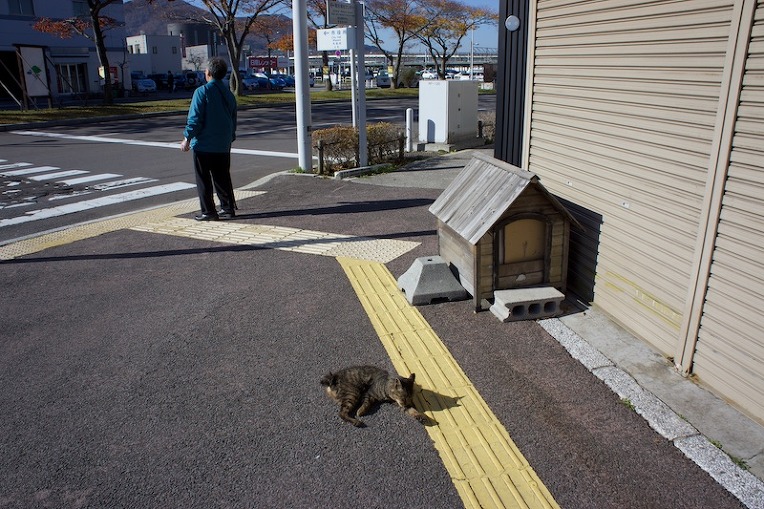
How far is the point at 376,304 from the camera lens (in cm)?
539

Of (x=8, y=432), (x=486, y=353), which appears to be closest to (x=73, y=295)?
(x=8, y=432)

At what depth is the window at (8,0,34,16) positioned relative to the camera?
133ft

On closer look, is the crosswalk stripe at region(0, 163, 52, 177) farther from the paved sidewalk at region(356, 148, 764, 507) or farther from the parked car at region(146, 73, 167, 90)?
the parked car at region(146, 73, 167, 90)

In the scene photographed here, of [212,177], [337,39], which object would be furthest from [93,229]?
[337,39]

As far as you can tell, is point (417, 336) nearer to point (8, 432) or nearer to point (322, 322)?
point (322, 322)

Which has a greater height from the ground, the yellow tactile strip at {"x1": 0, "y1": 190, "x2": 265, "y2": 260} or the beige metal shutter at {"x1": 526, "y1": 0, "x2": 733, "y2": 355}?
the beige metal shutter at {"x1": 526, "y1": 0, "x2": 733, "y2": 355}

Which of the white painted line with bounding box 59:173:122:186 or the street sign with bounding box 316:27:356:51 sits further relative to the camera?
the white painted line with bounding box 59:173:122:186

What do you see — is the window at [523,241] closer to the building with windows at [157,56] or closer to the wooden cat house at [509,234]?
the wooden cat house at [509,234]

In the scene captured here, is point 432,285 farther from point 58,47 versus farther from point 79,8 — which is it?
point 79,8

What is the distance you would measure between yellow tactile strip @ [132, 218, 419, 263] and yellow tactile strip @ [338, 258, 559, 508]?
55.8 inches

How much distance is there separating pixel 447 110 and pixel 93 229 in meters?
8.72

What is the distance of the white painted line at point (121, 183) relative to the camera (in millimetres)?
11055

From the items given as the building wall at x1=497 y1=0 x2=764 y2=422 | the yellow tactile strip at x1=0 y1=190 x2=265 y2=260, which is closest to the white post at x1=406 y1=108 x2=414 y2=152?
the yellow tactile strip at x1=0 y1=190 x2=265 y2=260

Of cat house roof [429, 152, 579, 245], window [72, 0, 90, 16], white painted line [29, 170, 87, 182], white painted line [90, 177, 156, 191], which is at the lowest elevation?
white painted line [90, 177, 156, 191]
